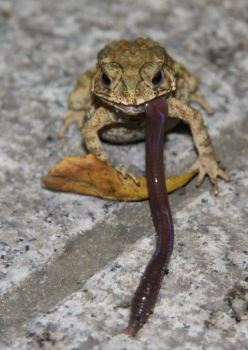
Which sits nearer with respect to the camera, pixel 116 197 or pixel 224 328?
pixel 224 328

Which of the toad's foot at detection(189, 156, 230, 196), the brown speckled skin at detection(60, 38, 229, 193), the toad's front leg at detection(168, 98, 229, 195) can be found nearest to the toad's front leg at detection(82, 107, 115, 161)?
the brown speckled skin at detection(60, 38, 229, 193)

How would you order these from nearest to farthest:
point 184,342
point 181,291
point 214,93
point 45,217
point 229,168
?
point 184,342, point 181,291, point 45,217, point 229,168, point 214,93

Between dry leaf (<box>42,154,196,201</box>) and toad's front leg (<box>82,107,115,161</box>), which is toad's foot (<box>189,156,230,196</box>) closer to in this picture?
dry leaf (<box>42,154,196,201</box>)

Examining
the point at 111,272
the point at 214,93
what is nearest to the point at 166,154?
the point at 214,93

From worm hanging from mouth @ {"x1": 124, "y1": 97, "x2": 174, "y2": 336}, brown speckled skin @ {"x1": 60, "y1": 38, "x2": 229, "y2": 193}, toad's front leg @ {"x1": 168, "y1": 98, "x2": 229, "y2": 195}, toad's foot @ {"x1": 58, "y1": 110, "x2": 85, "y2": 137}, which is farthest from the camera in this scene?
toad's foot @ {"x1": 58, "y1": 110, "x2": 85, "y2": 137}

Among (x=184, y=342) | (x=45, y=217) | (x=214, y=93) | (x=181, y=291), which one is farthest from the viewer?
(x=214, y=93)

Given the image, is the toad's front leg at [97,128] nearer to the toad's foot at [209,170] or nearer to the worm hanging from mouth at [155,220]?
the worm hanging from mouth at [155,220]

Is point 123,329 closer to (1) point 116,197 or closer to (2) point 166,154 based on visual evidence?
(1) point 116,197
